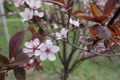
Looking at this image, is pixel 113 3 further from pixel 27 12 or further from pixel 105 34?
pixel 27 12

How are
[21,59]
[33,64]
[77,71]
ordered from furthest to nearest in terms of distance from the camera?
[77,71] < [33,64] < [21,59]

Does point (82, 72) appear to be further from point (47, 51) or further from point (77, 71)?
point (47, 51)

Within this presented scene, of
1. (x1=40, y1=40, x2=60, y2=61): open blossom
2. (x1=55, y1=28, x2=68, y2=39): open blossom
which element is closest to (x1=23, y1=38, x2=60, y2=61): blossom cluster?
(x1=40, y1=40, x2=60, y2=61): open blossom

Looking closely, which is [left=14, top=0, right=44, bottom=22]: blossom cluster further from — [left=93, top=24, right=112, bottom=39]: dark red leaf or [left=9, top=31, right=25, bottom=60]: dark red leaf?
[left=93, top=24, right=112, bottom=39]: dark red leaf

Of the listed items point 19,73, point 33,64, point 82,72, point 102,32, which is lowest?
point 82,72

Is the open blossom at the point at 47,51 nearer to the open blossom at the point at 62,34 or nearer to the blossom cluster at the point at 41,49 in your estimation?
the blossom cluster at the point at 41,49

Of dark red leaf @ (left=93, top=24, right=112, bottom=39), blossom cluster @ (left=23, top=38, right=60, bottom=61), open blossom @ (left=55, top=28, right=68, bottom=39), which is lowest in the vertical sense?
open blossom @ (left=55, top=28, right=68, bottom=39)

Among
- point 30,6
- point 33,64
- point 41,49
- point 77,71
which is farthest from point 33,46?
point 77,71

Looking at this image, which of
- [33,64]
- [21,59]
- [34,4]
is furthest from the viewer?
[33,64]

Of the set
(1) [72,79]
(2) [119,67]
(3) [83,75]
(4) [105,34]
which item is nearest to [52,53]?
(4) [105,34]

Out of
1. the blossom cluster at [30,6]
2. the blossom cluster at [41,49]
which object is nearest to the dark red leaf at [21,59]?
the blossom cluster at [41,49]

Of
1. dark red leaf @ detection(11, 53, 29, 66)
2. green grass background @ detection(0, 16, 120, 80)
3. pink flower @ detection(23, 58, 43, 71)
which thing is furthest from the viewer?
green grass background @ detection(0, 16, 120, 80)
